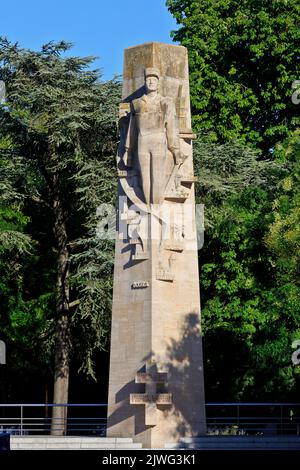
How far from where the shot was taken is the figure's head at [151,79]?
28281 millimetres

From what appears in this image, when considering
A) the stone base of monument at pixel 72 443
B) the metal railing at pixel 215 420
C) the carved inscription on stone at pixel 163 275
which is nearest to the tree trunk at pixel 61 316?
the metal railing at pixel 215 420

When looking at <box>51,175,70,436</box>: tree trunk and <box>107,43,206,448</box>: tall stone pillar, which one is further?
<box>51,175,70,436</box>: tree trunk

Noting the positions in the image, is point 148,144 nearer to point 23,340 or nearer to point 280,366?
point 280,366

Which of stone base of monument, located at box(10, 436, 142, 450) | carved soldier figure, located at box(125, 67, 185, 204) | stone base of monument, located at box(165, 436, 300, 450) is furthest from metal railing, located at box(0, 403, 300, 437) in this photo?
carved soldier figure, located at box(125, 67, 185, 204)

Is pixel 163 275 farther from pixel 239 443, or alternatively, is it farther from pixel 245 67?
pixel 245 67

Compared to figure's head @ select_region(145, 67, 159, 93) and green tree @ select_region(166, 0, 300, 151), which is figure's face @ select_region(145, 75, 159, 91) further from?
green tree @ select_region(166, 0, 300, 151)

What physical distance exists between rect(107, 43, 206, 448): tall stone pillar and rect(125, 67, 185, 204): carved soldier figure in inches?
0.9

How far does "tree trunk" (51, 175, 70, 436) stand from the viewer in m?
39.0

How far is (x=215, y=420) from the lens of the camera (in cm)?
4084

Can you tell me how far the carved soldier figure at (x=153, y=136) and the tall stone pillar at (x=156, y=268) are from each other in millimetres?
23

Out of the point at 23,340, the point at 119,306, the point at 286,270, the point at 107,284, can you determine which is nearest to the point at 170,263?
the point at 119,306

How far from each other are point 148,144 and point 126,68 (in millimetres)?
2169

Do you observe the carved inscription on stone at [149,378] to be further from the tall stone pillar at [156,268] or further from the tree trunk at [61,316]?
the tree trunk at [61,316]

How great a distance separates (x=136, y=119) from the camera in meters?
28.4
